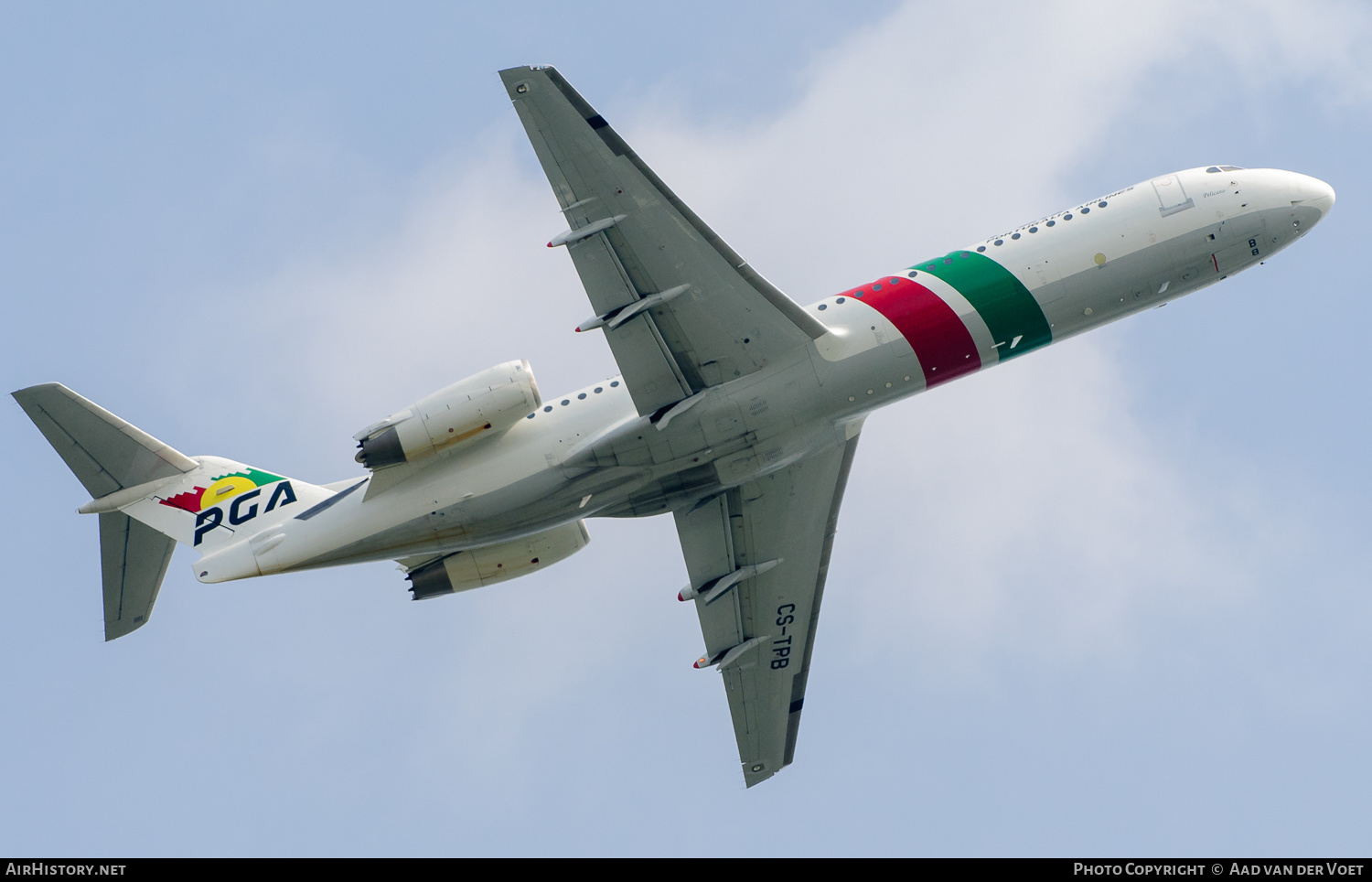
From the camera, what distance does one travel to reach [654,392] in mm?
30047

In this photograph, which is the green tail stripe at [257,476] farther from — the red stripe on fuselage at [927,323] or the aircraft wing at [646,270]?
the red stripe on fuselage at [927,323]

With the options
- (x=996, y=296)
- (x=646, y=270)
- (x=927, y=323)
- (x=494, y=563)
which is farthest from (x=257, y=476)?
(x=996, y=296)

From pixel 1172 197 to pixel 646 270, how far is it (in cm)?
1324

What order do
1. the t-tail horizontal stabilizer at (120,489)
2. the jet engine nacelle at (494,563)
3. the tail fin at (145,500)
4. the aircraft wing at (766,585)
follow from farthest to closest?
the aircraft wing at (766,585)
the jet engine nacelle at (494,563)
the tail fin at (145,500)
the t-tail horizontal stabilizer at (120,489)

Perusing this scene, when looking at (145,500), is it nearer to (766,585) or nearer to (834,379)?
(766,585)

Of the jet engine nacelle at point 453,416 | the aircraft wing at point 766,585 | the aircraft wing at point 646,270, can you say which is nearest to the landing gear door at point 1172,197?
the aircraft wing at point 646,270

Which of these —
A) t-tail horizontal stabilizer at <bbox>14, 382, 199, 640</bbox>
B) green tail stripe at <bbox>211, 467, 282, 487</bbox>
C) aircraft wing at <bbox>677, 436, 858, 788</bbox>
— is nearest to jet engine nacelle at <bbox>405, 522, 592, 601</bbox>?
aircraft wing at <bbox>677, 436, 858, 788</bbox>

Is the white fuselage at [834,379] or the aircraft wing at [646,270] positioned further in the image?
the white fuselage at [834,379]

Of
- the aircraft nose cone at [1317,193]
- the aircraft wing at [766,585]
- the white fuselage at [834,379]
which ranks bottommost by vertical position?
the aircraft wing at [766,585]

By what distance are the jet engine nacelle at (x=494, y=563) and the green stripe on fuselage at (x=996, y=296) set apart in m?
11.7

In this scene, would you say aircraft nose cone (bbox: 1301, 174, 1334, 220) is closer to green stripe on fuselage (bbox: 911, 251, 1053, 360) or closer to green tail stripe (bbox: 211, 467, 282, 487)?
green stripe on fuselage (bbox: 911, 251, 1053, 360)

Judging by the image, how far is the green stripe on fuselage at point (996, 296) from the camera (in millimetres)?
30297

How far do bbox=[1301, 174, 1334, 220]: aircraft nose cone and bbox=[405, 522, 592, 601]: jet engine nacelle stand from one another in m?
20.2

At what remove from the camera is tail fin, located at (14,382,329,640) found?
105ft
